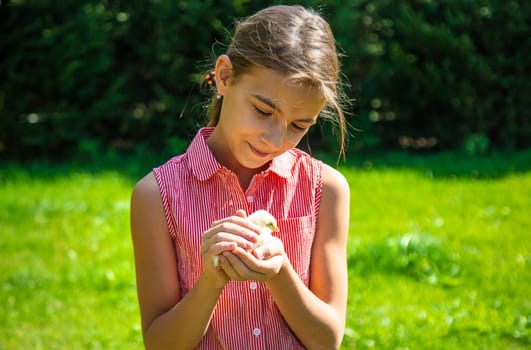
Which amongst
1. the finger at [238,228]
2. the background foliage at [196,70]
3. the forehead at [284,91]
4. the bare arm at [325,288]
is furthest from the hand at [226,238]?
the background foliage at [196,70]

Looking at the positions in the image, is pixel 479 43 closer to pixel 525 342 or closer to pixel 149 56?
pixel 149 56

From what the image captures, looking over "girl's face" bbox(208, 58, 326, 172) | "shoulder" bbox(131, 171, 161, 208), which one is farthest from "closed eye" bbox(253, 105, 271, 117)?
"shoulder" bbox(131, 171, 161, 208)

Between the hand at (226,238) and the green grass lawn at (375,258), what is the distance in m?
1.93

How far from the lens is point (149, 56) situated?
25.8ft

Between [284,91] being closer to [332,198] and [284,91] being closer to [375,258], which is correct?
[332,198]

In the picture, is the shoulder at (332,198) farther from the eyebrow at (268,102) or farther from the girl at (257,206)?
the eyebrow at (268,102)

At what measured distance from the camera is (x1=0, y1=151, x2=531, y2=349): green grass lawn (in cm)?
404

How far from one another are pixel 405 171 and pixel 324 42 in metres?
4.65

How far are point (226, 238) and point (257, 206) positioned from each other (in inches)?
15.9

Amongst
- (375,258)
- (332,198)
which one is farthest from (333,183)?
(375,258)

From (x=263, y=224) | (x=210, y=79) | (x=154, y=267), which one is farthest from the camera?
(x=210, y=79)

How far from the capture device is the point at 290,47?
7.48 ft

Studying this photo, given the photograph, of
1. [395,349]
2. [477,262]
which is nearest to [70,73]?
[477,262]

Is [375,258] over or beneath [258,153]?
beneath
